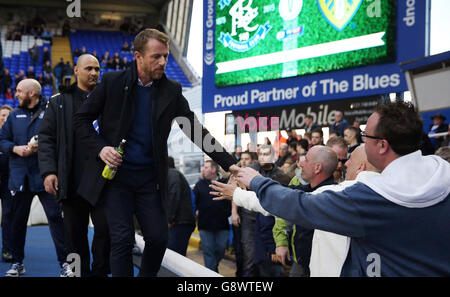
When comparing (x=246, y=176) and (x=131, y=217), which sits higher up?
(x=246, y=176)

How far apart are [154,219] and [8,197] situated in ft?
8.47

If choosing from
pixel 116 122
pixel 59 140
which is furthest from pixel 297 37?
pixel 116 122

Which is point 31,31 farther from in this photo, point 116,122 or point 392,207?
point 392,207

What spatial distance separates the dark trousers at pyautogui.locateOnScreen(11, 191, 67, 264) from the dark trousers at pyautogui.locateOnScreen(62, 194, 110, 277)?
505 mm

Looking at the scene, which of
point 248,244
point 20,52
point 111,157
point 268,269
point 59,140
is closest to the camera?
point 111,157

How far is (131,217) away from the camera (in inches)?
111

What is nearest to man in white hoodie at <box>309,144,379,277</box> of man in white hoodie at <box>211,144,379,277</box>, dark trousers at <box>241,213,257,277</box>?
man in white hoodie at <box>211,144,379,277</box>

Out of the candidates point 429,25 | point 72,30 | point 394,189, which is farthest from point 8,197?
point 72,30

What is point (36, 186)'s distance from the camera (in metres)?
4.36

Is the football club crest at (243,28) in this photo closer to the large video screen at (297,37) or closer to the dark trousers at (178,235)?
the large video screen at (297,37)

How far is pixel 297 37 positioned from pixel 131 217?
8053 mm

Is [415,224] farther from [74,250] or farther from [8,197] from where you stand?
[8,197]

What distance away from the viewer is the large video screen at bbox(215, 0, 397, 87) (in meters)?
8.86

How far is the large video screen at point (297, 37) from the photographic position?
8.86m
